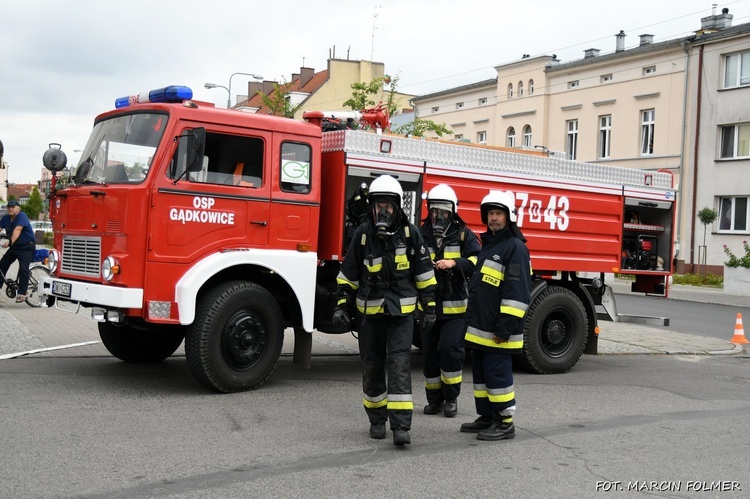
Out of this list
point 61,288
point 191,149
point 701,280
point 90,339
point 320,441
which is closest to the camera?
point 320,441

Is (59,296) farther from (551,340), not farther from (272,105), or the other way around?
(272,105)

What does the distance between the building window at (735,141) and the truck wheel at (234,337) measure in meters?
29.6

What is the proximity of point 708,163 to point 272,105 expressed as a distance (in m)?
17.2

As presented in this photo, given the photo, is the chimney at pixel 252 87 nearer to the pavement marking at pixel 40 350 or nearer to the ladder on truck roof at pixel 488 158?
the pavement marking at pixel 40 350

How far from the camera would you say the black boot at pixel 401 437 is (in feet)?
20.4

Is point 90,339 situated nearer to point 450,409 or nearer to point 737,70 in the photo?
point 450,409

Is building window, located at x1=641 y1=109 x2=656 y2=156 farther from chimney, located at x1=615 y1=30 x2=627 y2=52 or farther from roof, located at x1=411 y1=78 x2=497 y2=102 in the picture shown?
roof, located at x1=411 y1=78 x2=497 y2=102

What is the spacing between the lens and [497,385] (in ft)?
21.7

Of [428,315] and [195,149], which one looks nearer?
[428,315]

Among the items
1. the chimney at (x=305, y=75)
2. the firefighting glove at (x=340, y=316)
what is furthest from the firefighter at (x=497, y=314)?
the chimney at (x=305, y=75)

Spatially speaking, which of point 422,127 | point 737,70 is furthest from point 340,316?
point 737,70

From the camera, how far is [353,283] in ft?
21.7

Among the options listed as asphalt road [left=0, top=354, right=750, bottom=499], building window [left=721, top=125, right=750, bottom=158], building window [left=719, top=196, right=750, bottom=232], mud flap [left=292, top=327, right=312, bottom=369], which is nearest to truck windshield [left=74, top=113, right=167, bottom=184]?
asphalt road [left=0, top=354, right=750, bottom=499]

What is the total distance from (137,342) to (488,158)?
4.37 metres
